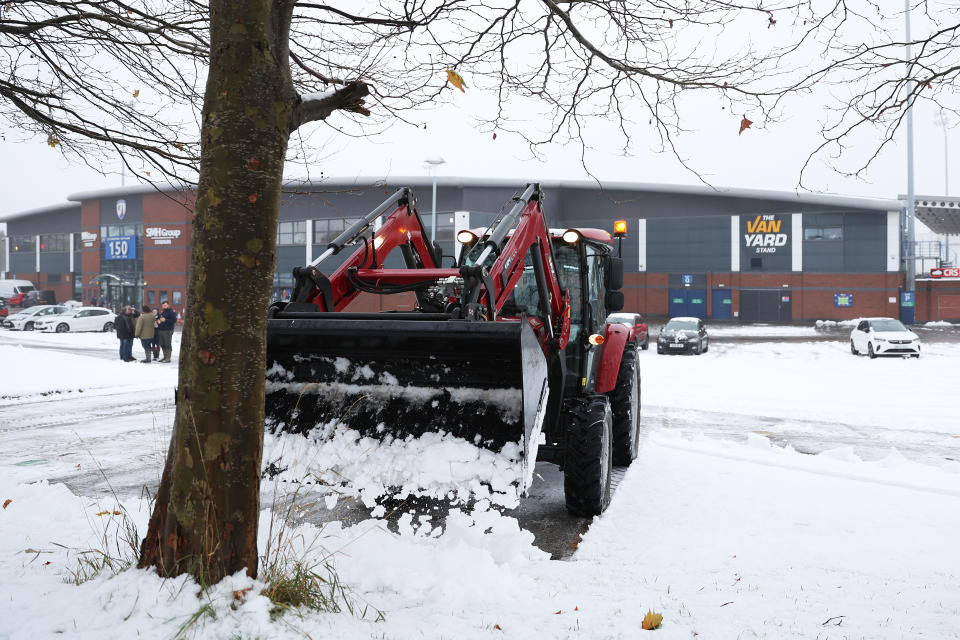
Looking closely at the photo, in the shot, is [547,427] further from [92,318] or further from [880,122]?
[92,318]

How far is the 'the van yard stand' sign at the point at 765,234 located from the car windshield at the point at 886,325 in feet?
78.8

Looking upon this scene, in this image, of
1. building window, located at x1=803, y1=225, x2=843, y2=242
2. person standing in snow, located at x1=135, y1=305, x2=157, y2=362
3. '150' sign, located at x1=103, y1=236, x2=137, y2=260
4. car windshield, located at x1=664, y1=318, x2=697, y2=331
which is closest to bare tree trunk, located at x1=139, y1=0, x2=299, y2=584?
person standing in snow, located at x1=135, y1=305, x2=157, y2=362

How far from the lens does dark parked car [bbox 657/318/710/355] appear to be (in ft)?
76.2

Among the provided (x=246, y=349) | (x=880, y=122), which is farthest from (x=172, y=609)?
(x=880, y=122)

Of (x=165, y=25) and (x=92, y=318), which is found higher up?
(x=165, y=25)

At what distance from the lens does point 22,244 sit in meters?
62.5

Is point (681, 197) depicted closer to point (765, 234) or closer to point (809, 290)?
point (765, 234)

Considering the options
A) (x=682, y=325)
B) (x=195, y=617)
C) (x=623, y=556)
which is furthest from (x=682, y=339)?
(x=195, y=617)

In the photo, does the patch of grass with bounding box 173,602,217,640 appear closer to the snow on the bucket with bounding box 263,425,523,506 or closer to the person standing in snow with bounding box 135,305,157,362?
the snow on the bucket with bounding box 263,425,523,506

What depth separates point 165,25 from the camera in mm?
5645

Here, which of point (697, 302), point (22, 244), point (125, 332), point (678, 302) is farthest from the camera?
point (22, 244)

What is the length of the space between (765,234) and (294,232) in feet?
101

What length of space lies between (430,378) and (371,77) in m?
2.76

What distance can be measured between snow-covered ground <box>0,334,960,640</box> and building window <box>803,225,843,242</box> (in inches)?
1509
